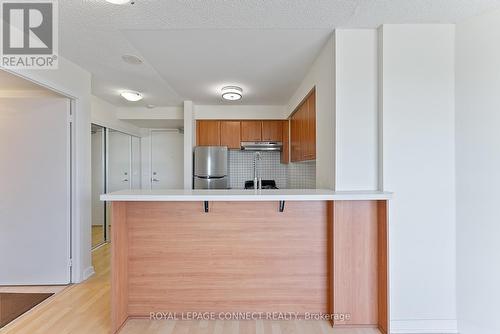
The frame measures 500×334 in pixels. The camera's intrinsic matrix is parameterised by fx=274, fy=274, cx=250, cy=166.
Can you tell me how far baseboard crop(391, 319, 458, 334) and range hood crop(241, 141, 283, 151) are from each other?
3.19m

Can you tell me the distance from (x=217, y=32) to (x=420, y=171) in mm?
1911

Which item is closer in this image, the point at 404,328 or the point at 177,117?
the point at 404,328

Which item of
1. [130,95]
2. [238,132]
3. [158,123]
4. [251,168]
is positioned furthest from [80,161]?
[251,168]

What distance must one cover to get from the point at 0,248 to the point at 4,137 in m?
1.20

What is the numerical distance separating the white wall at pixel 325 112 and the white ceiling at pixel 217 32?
0.39 ft

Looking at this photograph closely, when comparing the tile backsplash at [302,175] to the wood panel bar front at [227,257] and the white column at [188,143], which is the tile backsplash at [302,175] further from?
the white column at [188,143]

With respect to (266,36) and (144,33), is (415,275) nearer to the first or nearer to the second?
(266,36)

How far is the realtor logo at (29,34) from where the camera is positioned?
6.14ft

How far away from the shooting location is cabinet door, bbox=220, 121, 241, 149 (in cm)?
481

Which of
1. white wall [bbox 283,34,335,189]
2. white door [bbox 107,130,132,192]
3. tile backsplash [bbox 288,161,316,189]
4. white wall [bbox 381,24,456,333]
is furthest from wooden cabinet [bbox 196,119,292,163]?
white wall [bbox 381,24,456,333]

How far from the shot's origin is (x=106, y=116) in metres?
4.43

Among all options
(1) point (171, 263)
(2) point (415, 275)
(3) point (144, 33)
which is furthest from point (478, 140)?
(3) point (144, 33)

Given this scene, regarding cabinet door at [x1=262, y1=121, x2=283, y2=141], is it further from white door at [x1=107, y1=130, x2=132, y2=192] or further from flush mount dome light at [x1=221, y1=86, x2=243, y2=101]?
white door at [x1=107, y1=130, x2=132, y2=192]

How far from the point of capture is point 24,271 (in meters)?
2.95
